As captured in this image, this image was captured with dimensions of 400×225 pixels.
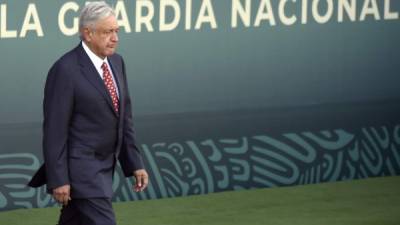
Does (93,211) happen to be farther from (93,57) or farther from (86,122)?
(93,57)

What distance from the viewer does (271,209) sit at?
9188 mm

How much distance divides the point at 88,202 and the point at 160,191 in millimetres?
3230

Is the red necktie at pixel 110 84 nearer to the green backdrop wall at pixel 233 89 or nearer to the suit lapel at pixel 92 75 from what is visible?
the suit lapel at pixel 92 75

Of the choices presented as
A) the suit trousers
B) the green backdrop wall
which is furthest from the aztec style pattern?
the suit trousers

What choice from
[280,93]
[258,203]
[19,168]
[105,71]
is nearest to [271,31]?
[280,93]

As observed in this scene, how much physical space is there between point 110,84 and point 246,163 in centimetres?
356

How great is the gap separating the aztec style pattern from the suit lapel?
2702mm

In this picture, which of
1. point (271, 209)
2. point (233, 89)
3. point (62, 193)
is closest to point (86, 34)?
point (62, 193)

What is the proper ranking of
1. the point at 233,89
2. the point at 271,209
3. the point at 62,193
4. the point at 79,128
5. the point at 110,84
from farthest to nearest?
1. the point at 233,89
2. the point at 271,209
3. the point at 110,84
4. the point at 79,128
5. the point at 62,193

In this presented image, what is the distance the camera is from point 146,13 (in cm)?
912

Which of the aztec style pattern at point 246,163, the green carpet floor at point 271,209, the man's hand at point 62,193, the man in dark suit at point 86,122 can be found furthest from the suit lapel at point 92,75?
the aztec style pattern at point 246,163

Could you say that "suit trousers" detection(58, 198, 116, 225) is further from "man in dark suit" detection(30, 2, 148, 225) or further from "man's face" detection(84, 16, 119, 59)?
"man's face" detection(84, 16, 119, 59)

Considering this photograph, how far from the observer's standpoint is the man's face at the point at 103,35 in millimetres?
6133

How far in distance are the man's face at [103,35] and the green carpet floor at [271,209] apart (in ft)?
8.69
